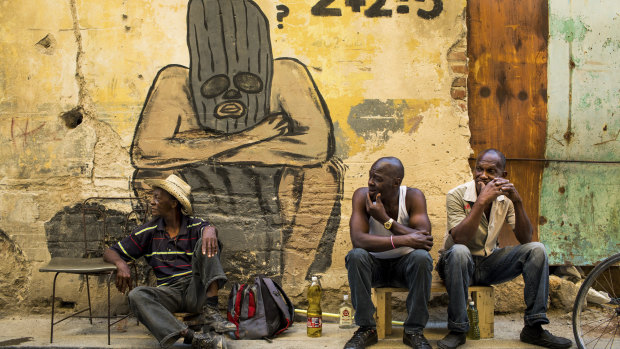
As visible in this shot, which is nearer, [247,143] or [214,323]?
[214,323]

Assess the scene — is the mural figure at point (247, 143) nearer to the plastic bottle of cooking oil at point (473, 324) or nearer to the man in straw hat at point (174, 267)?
the man in straw hat at point (174, 267)

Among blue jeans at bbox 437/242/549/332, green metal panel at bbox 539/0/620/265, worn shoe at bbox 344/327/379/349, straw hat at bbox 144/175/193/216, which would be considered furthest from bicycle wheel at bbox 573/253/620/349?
straw hat at bbox 144/175/193/216

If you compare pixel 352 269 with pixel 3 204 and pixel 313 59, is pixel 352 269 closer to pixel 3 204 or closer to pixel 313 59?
pixel 313 59

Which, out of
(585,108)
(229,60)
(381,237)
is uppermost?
(229,60)

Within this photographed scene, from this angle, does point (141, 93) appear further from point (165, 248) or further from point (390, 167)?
point (390, 167)

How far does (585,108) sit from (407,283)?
91.2 inches

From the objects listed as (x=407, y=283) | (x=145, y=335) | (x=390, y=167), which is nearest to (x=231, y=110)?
(x=390, y=167)

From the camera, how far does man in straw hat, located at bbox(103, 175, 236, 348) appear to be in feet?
11.8

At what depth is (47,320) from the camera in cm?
451

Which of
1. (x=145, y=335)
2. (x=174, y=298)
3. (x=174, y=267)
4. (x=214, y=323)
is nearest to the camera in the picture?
(x=214, y=323)

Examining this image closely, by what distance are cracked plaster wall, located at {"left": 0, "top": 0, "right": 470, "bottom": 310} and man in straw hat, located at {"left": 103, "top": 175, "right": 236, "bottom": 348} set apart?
2.53 ft

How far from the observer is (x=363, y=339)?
3654mm

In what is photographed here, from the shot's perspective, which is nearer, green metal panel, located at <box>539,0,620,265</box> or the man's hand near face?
the man's hand near face

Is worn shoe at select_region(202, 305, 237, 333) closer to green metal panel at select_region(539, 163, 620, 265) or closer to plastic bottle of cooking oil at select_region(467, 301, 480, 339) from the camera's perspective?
plastic bottle of cooking oil at select_region(467, 301, 480, 339)
